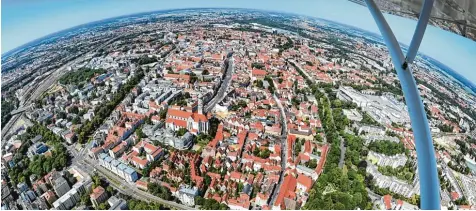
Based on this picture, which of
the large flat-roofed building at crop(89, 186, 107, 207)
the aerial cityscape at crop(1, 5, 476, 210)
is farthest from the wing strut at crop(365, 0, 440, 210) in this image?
the large flat-roofed building at crop(89, 186, 107, 207)

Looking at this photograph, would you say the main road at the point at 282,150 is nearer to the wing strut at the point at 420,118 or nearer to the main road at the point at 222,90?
the main road at the point at 222,90

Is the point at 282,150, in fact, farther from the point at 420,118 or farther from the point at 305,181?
the point at 420,118

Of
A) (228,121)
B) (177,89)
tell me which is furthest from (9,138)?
(228,121)

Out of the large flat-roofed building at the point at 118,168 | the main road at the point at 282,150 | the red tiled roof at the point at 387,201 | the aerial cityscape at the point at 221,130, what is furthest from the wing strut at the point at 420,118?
the large flat-roofed building at the point at 118,168

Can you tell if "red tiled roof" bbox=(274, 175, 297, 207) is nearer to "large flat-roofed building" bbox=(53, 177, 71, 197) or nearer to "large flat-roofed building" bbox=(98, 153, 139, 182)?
"large flat-roofed building" bbox=(98, 153, 139, 182)

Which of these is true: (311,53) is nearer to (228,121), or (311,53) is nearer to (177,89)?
(177,89)

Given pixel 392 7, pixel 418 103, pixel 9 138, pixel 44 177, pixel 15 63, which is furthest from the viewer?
pixel 15 63
